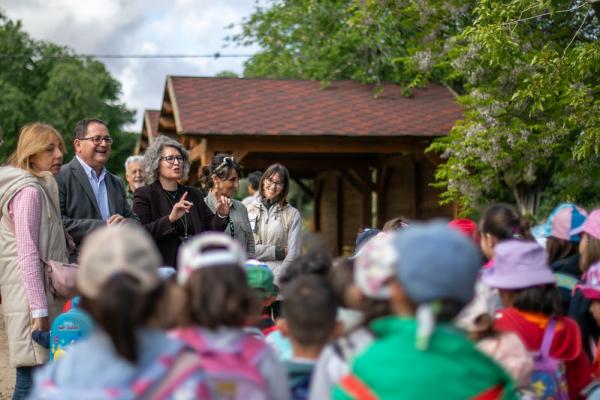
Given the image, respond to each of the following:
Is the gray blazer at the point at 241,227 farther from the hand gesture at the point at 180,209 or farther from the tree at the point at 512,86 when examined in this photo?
the tree at the point at 512,86

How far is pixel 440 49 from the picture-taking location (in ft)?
40.1

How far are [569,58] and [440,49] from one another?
3.70 meters

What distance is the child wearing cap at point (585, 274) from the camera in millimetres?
3900

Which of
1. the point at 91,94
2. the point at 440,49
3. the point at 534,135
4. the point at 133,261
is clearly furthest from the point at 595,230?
the point at 91,94

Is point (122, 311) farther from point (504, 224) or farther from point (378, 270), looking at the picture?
point (504, 224)

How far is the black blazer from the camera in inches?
197

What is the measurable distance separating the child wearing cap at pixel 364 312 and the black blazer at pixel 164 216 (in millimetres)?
2522

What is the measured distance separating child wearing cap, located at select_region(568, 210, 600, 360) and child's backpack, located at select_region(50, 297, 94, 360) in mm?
2383

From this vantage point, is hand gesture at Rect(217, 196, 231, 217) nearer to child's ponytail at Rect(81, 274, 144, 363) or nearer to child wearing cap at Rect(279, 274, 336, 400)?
child wearing cap at Rect(279, 274, 336, 400)

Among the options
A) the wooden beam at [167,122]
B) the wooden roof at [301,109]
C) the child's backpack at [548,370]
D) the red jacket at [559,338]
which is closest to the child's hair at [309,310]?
the red jacket at [559,338]

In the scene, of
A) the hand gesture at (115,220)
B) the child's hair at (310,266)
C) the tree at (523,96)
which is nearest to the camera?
the child's hair at (310,266)

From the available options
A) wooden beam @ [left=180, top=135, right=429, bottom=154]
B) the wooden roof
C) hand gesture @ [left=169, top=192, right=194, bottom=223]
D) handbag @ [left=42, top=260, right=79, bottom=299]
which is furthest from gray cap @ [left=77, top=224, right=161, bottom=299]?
wooden beam @ [left=180, top=135, right=429, bottom=154]

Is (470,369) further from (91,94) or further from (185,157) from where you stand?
(91,94)

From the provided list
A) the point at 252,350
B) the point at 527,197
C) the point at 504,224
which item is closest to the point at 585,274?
the point at 504,224
